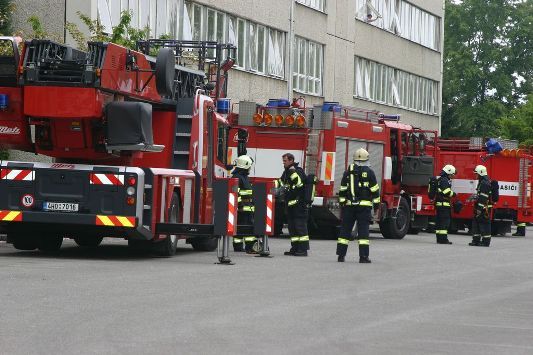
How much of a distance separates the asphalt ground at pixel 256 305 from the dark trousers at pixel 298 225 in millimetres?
505

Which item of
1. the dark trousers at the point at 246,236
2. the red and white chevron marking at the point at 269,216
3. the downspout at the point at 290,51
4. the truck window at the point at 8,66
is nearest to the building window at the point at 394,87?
the downspout at the point at 290,51

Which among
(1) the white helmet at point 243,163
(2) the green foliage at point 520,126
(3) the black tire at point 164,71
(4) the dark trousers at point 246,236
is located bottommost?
(4) the dark trousers at point 246,236

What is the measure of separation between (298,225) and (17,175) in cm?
496

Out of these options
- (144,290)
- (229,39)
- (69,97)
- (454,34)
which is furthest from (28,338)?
(454,34)

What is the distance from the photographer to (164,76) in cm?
1791

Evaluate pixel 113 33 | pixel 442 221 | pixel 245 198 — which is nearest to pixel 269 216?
pixel 245 198

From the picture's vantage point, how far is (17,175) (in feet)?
60.4

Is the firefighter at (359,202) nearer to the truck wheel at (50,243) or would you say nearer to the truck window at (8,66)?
the truck wheel at (50,243)

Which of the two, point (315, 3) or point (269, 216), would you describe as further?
point (315, 3)

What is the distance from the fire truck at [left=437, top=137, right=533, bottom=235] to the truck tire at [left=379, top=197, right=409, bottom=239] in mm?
3945

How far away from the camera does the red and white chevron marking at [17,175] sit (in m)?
18.4

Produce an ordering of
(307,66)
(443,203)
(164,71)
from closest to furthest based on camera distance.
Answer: (164,71), (443,203), (307,66)

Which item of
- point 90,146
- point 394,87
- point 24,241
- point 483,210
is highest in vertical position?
point 394,87

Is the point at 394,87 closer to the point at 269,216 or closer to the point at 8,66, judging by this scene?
the point at 269,216
